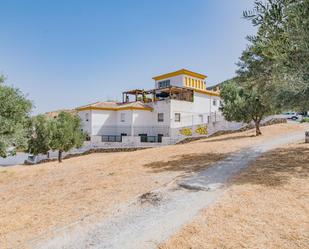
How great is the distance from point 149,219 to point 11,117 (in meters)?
11.2

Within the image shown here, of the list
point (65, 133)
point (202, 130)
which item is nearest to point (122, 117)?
point (65, 133)

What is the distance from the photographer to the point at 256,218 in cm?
521

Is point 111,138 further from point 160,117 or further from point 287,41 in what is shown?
point 287,41

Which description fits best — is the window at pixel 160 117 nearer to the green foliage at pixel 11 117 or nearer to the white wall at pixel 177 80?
the white wall at pixel 177 80

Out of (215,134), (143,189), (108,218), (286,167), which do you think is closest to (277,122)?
(215,134)

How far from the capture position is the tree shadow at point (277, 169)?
7.95 m

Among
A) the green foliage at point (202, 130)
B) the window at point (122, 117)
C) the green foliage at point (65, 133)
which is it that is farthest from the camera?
the window at point (122, 117)

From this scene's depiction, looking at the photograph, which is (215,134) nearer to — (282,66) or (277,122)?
(277,122)

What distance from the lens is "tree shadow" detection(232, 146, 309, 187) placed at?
7945 millimetres

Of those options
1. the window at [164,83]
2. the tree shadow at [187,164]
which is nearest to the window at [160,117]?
the window at [164,83]

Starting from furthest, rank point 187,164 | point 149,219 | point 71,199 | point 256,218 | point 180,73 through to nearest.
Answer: point 180,73, point 187,164, point 71,199, point 149,219, point 256,218

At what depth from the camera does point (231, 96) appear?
931 inches

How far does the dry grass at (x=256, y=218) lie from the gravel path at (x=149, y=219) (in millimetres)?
362

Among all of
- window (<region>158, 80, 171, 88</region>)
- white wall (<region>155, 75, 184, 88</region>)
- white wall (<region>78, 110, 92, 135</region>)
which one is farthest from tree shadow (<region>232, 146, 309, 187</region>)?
window (<region>158, 80, 171, 88</region>)
